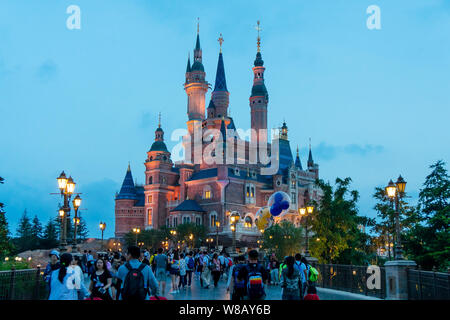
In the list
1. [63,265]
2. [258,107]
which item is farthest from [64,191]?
[258,107]

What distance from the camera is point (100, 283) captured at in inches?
384

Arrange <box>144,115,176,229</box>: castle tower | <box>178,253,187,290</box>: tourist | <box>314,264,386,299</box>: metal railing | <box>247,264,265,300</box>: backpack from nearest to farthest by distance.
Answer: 1. <box>247,264,265,300</box>: backpack
2. <box>314,264,386,299</box>: metal railing
3. <box>178,253,187,290</box>: tourist
4. <box>144,115,176,229</box>: castle tower

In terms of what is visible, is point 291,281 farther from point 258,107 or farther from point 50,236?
point 50,236

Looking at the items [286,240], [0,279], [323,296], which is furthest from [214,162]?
[0,279]

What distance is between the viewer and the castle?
69.6 m

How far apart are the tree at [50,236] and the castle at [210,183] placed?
12066 millimetres

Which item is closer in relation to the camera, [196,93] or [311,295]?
[311,295]

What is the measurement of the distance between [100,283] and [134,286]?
6.72 ft

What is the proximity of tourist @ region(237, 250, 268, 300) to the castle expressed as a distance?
55864mm

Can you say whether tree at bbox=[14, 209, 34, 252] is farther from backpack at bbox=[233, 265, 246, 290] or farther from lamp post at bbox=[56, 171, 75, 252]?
backpack at bbox=[233, 265, 246, 290]

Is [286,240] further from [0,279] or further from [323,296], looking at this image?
[0,279]

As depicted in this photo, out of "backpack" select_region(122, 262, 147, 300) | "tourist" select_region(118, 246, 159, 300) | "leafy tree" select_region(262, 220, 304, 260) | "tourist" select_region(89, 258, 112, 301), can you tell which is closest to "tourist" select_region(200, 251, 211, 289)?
"tourist" select_region(89, 258, 112, 301)
